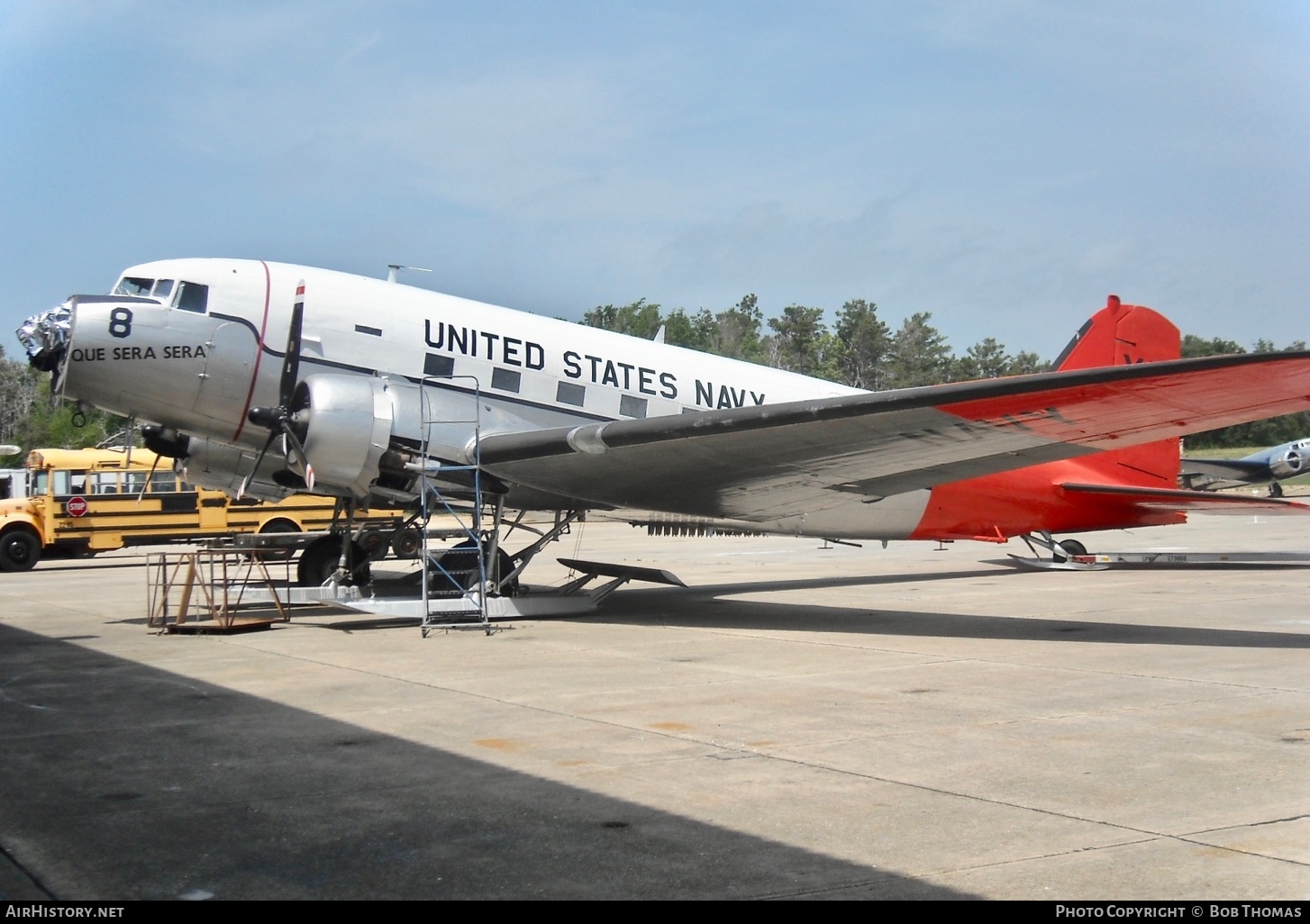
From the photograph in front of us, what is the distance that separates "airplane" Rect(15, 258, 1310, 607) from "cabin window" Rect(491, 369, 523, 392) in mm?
17

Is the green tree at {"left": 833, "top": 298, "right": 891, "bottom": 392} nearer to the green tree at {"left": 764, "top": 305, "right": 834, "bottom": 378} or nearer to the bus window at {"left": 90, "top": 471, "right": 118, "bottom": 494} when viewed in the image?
the green tree at {"left": 764, "top": 305, "right": 834, "bottom": 378}

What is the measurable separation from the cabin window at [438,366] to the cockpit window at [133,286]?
A: 3.10 m

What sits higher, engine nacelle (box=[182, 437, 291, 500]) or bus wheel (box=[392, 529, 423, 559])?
engine nacelle (box=[182, 437, 291, 500])

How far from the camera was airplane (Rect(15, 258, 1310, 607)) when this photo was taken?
1040 centimetres

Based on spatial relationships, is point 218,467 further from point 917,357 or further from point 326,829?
point 917,357

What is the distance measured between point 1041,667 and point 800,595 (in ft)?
23.7

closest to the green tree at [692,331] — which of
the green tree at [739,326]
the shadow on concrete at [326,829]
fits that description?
the green tree at [739,326]

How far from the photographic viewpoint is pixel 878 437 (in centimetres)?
1085

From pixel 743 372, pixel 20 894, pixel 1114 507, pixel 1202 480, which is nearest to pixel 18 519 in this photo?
pixel 743 372

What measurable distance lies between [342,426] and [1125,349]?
36.9ft

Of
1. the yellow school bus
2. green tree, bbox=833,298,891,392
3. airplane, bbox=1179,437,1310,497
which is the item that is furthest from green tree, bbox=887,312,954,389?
the yellow school bus

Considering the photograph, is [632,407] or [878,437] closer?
[878,437]

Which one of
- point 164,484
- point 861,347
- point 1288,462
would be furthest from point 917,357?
point 164,484

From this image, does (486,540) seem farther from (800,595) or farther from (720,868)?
(720,868)
